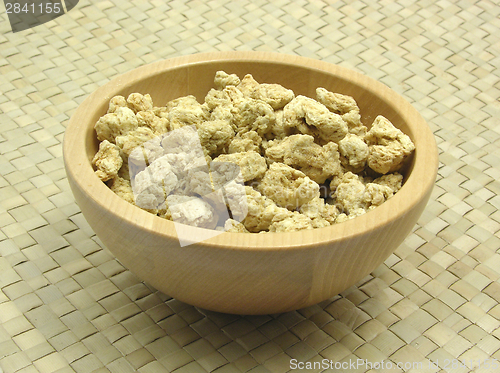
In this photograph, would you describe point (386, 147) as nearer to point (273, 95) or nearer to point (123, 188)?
point (273, 95)

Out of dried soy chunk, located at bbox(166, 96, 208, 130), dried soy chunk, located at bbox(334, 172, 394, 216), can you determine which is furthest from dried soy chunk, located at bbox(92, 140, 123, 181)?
dried soy chunk, located at bbox(334, 172, 394, 216)

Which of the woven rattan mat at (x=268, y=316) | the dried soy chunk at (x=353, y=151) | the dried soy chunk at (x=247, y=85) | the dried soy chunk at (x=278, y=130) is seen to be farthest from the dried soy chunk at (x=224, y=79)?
the woven rattan mat at (x=268, y=316)

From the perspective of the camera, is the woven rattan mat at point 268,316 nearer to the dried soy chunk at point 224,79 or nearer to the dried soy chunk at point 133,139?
the dried soy chunk at point 133,139

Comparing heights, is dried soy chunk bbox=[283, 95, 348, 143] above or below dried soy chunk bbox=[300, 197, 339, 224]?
above

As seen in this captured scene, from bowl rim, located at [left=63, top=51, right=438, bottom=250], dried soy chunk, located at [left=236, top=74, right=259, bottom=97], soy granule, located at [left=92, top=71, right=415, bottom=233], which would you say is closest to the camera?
bowl rim, located at [left=63, top=51, right=438, bottom=250]

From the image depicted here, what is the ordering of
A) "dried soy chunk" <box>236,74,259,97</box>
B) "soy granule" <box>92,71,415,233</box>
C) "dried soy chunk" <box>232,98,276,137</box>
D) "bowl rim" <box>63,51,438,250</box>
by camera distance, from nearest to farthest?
"bowl rim" <box>63,51,438,250</box>, "soy granule" <box>92,71,415,233</box>, "dried soy chunk" <box>232,98,276,137</box>, "dried soy chunk" <box>236,74,259,97</box>

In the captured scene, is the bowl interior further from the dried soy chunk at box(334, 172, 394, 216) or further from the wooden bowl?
the dried soy chunk at box(334, 172, 394, 216)

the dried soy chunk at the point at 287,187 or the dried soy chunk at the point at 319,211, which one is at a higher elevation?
the dried soy chunk at the point at 287,187
